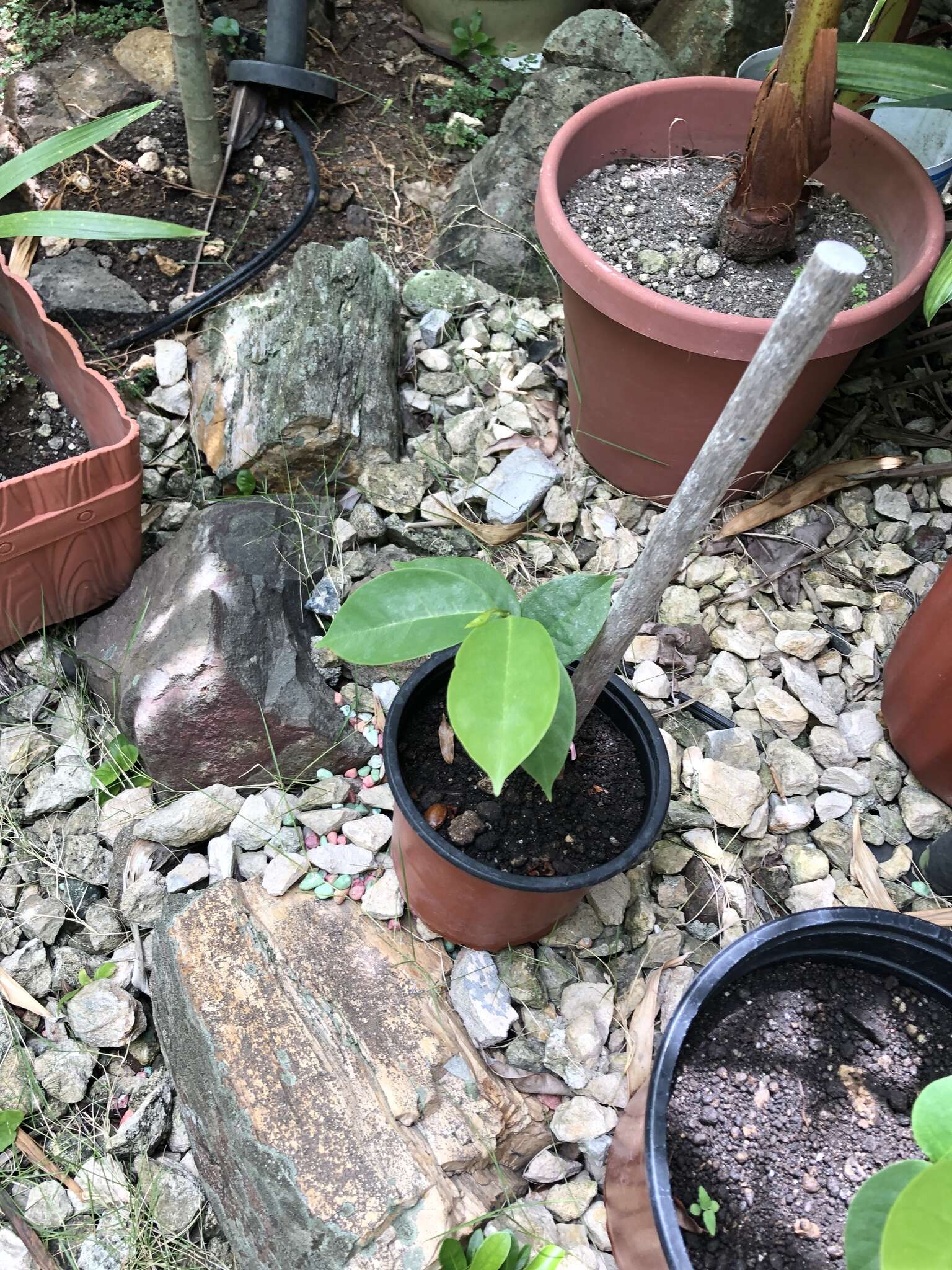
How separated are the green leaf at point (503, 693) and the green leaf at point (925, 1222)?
33cm

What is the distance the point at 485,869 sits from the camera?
0.94 m

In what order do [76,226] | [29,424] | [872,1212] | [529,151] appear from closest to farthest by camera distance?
[872,1212]
[76,226]
[29,424]
[529,151]

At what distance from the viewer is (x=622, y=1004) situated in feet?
3.76

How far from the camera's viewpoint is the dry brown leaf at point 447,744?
1.04 metres

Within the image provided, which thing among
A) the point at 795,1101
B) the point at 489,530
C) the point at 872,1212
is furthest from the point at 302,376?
the point at 872,1212

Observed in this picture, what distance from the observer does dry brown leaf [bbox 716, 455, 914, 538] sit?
1531 millimetres

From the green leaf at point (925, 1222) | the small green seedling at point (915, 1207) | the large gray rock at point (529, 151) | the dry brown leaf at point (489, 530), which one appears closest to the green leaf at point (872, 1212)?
the small green seedling at point (915, 1207)

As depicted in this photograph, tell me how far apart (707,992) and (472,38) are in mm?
2183

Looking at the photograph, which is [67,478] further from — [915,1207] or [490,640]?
[915,1207]

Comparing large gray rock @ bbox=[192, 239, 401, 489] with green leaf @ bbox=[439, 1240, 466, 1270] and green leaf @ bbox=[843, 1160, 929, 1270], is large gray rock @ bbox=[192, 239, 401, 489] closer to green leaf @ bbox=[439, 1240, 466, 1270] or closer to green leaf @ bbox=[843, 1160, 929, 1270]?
green leaf @ bbox=[439, 1240, 466, 1270]

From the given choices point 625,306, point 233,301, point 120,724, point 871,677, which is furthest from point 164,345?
point 871,677

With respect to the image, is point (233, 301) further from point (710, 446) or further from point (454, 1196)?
point (454, 1196)

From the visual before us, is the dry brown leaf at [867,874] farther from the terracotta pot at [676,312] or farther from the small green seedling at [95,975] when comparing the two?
the small green seedling at [95,975]

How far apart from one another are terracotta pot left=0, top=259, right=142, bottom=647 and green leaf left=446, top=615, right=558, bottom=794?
2.40ft
